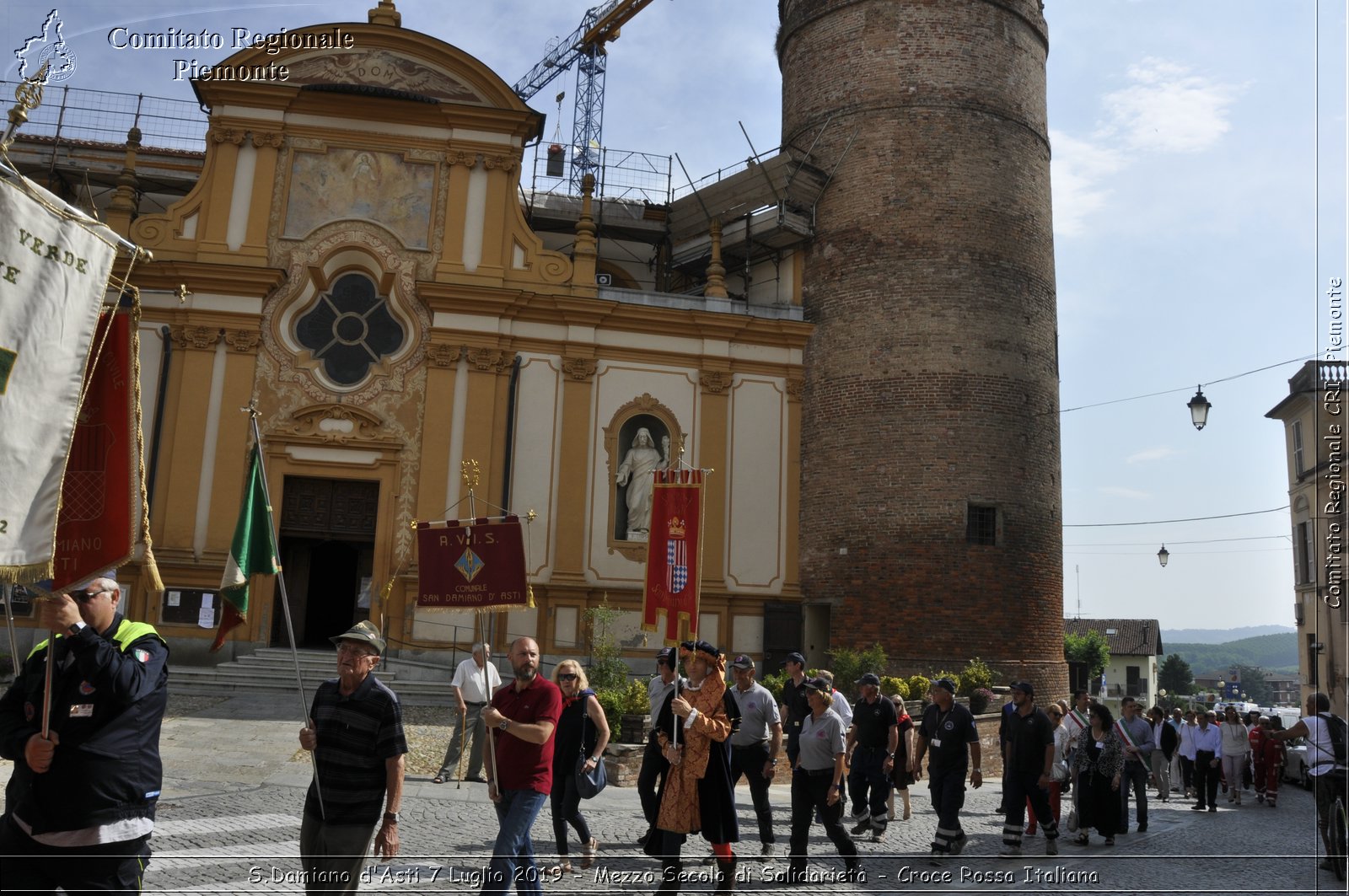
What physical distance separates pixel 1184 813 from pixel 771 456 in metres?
10.6

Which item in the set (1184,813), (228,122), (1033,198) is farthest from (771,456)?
(228,122)

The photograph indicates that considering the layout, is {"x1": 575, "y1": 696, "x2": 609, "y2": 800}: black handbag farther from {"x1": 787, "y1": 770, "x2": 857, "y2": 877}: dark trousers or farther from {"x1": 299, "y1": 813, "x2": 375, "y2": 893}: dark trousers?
{"x1": 299, "y1": 813, "x2": 375, "y2": 893}: dark trousers

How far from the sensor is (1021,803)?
9922 millimetres

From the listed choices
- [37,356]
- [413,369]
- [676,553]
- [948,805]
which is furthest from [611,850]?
[413,369]

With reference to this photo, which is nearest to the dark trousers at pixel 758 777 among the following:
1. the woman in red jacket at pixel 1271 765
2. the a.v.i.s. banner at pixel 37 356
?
the a.v.i.s. banner at pixel 37 356

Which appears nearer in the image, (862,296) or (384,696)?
(384,696)

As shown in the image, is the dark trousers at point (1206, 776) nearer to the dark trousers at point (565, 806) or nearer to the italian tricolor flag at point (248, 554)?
the dark trousers at point (565, 806)

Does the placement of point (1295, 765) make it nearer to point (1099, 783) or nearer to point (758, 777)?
point (1099, 783)

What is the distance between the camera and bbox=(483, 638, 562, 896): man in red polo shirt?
613 cm

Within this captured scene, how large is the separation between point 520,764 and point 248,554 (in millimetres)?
3288

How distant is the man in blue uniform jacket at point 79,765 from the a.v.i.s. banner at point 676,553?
20.7 feet

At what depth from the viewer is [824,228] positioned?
23.4 meters

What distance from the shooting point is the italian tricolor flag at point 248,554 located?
324 inches

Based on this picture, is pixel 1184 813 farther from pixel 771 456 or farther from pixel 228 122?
pixel 228 122
